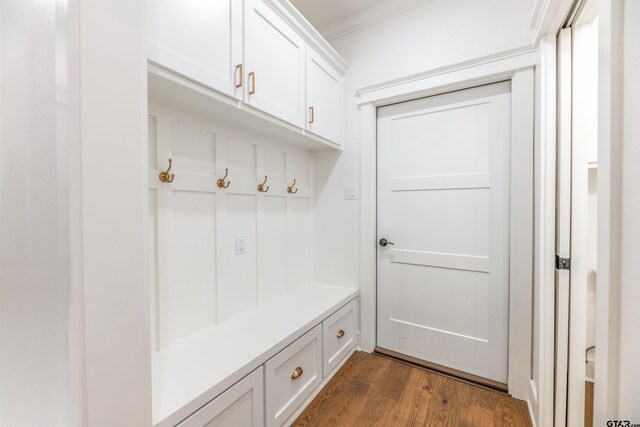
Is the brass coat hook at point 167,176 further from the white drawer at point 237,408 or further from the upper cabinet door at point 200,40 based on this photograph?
the white drawer at point 237,408

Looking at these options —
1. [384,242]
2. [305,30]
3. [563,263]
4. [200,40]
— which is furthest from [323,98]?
[563,263]

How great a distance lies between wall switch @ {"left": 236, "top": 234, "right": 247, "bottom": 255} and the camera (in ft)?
5.32

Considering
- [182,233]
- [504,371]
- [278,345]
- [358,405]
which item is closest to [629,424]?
[278,345]

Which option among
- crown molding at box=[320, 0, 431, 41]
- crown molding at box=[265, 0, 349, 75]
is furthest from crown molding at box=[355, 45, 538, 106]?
crown molding at box=[320, 0, 431, 41]

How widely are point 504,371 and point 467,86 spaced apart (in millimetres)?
1883

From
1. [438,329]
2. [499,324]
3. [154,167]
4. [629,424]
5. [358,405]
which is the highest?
[154,167]

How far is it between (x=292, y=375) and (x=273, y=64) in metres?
1.70

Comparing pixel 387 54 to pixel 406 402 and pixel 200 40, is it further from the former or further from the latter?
pixel 406 402

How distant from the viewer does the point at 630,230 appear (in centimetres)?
56

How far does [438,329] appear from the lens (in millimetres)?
1922

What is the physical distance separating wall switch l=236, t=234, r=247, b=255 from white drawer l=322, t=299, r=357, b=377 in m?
0.69

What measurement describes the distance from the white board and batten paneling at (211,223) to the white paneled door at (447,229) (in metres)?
0.82

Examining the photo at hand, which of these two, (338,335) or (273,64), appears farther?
(338,335)

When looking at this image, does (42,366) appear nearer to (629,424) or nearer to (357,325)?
(629,424)
